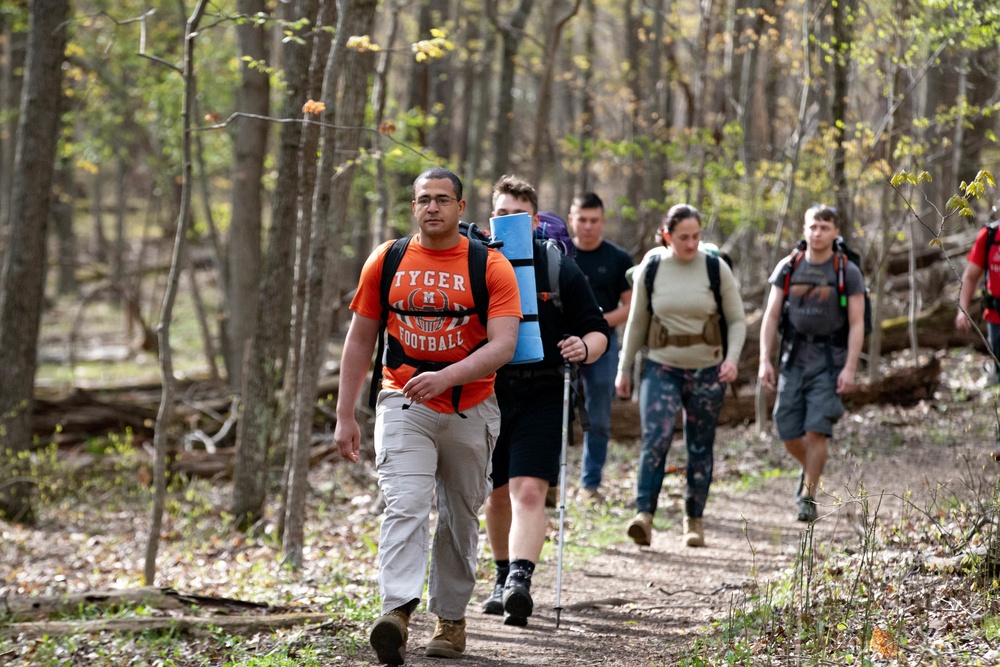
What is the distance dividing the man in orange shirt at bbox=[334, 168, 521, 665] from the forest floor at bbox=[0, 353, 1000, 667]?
19.1 inches

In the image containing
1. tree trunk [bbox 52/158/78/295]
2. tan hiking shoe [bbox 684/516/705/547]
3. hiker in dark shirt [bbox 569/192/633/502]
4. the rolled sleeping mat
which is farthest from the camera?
tree trunk [bbox 52/158/78/295]

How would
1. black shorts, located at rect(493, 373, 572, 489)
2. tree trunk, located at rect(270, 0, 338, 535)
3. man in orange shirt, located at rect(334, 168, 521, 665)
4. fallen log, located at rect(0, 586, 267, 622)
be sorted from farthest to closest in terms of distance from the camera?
1. tree trunk, located at rect(270, 0, 338, 535)
2. fallen log, located at rect(0, 586, 267, 622)
3. black shorts, located at rect(493, 373, 572, 489)
4. man in orange shirt, located at rect(334, 168, 521, 665)

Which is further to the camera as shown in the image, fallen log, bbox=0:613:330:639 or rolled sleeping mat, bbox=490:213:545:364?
fallen log, bbox=0:613:330:639

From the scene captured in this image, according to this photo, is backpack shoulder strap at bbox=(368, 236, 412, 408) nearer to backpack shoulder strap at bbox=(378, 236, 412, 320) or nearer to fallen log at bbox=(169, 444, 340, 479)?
backpack shoulder strap at bbox=(378, 236, 412, 320)

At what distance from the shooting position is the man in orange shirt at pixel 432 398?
14.4 feet

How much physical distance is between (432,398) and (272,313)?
4.73m

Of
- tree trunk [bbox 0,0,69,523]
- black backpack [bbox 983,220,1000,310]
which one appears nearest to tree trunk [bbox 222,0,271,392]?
tree trunk [bbox 0,0,69,523]

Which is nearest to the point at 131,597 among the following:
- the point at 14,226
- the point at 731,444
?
the point at 14,226

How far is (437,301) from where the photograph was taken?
4.50 meters

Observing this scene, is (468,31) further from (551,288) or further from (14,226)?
(551,288)

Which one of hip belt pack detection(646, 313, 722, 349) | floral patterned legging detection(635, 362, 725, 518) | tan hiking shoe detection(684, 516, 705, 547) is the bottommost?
tan hiking shoe detection(684, 516, 705, 547)

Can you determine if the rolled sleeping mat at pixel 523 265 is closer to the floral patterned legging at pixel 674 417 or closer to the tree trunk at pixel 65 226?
the floral patterned legging at pixel 674 417

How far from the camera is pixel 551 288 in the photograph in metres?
5.58

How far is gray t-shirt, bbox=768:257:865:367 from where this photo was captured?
730cm
